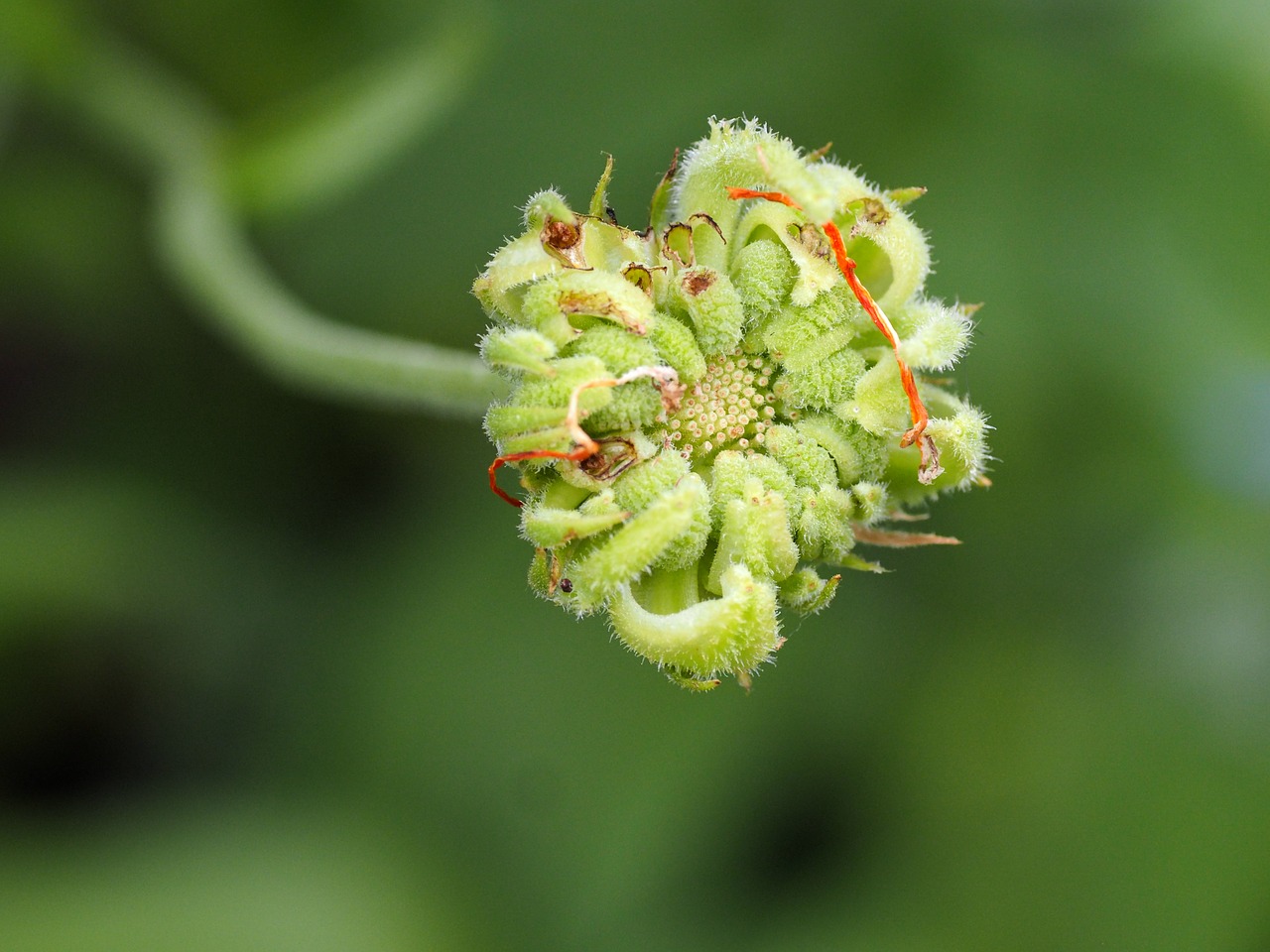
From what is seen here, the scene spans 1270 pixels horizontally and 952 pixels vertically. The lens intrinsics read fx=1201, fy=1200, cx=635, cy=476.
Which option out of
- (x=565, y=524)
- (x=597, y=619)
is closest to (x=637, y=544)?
(x=565, y=524)

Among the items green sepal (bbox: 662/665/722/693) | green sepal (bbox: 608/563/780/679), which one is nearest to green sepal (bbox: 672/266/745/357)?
green sepal (bbox: 608/563/780/679)

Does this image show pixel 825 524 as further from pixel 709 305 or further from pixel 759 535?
pixel 709 305

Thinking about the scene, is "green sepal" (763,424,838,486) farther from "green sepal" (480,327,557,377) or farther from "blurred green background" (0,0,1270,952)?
"blurred green background" (0,0,1270,952)

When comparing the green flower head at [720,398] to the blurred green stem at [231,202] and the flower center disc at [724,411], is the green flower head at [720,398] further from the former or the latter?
the blurred green stem at [231,202]

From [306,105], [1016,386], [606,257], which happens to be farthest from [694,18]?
[606,257]

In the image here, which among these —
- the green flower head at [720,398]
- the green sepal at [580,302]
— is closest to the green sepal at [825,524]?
the green flower head at [720,398]
